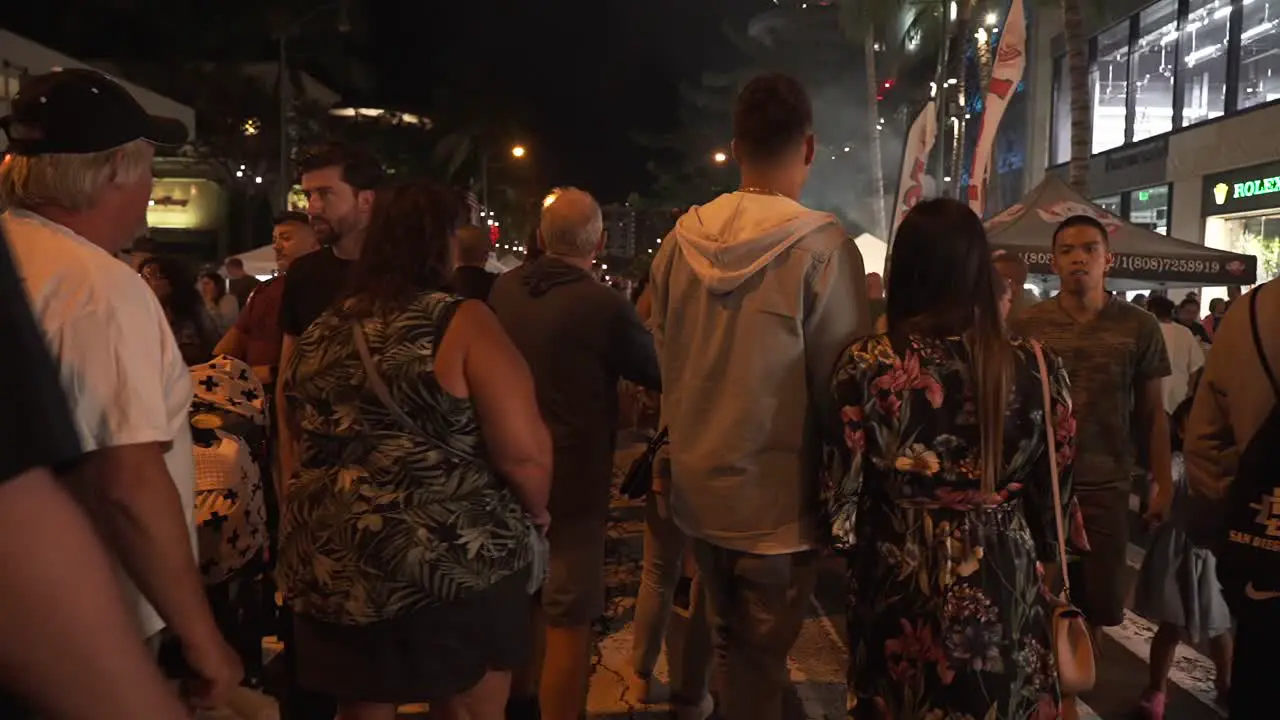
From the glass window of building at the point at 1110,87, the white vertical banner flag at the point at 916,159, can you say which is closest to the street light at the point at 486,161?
the glass window of building at the point at 1110,87

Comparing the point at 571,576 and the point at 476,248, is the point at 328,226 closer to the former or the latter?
the point at 476,248

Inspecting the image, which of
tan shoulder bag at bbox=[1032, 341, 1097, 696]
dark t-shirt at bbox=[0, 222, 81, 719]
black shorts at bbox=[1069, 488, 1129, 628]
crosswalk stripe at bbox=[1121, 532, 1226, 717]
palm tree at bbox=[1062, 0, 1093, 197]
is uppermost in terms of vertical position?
palm tree at bbox=[1062, 0, 1093, 197]

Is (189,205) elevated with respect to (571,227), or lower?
elevated

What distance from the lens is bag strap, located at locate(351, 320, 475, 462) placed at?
244cm

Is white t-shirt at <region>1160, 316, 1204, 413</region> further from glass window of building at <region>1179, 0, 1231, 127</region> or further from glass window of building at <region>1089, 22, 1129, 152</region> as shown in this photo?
glass window of building at <region>1089, 22, 1129, 152</region>

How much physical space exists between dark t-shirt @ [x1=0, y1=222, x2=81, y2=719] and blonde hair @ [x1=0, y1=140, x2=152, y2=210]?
1.15 m

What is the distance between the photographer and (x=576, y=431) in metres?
3.79

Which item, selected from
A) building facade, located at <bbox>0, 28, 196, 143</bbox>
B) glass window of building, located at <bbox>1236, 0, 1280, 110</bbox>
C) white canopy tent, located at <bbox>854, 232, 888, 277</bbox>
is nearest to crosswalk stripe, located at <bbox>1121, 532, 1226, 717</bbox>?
white canopy tent, located at <bbox>854, 232, 888, 277</bbox>

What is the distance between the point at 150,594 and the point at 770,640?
1799mm

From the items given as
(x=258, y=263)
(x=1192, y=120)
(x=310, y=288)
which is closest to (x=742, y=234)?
(x=310, y=288)

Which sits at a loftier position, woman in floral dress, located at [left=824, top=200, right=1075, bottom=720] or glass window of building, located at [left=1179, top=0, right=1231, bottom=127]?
glass window of building, located at [left=1179, top=0, right=1231, bottom=127]

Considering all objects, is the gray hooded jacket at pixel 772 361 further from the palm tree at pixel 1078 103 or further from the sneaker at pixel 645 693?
the palm tree at pixel 1078 103

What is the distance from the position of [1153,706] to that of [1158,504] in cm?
93

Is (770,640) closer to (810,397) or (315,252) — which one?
(810,397)
